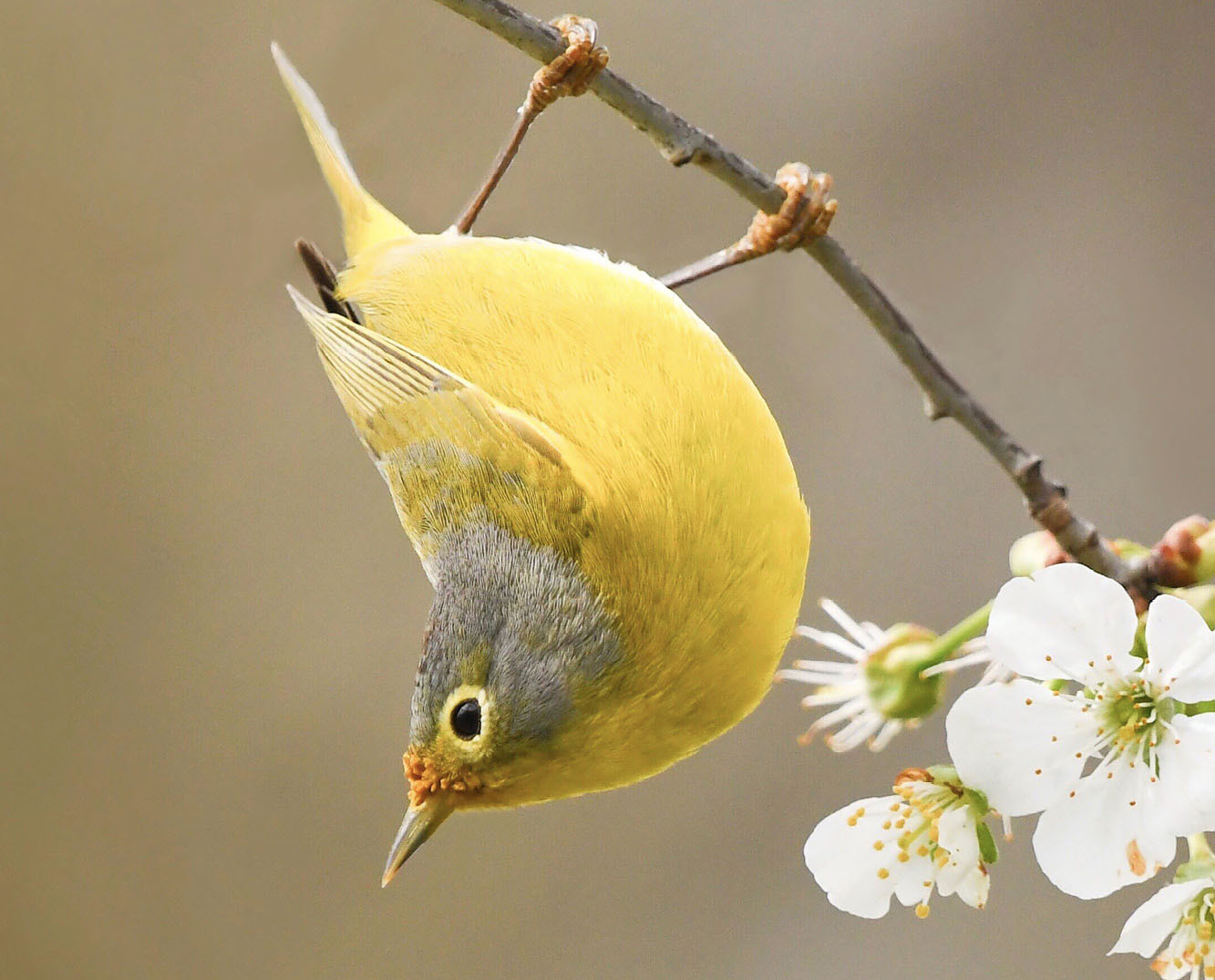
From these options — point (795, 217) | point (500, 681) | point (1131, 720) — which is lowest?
point (1131, 720)

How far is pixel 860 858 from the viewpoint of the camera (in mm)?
750

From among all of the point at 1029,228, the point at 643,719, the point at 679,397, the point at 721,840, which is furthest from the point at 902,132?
the point at 643,719

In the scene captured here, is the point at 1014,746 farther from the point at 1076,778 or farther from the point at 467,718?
the point at 467,718

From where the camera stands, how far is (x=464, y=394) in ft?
3.06

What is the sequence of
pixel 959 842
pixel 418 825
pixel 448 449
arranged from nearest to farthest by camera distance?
1. pixel 959 842
2. pixel 418 825
3. pixel 448 449

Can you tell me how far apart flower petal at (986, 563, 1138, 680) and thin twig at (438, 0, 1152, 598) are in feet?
0.68

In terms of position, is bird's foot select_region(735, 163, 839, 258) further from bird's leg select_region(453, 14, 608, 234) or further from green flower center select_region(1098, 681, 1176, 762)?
green flower center select_region(1098, 681, 1176, 762)

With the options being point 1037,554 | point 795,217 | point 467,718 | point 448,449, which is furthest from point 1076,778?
point 795,217

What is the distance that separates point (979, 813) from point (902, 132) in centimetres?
146

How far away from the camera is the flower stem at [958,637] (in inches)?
31.7

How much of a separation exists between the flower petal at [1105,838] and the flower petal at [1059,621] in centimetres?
7

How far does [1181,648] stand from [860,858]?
0.75 ft

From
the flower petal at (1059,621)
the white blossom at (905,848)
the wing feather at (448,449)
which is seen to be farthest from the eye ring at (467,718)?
the flower petal at (1059,621)

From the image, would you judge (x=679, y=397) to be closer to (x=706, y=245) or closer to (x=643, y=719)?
(x=643, y=719)
